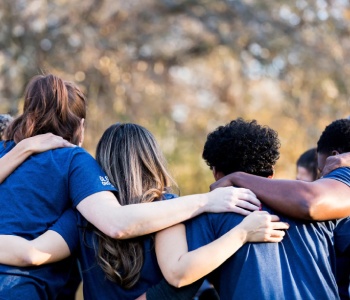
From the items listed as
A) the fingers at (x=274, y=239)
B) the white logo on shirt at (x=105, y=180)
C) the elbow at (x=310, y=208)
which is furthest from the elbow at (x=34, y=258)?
the elbow at (x=310, y=208)

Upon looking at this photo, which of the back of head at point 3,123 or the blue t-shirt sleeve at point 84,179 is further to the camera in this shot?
the back of head at point 3,123

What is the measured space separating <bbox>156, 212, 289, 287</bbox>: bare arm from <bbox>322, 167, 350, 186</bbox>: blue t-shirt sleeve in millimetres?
351

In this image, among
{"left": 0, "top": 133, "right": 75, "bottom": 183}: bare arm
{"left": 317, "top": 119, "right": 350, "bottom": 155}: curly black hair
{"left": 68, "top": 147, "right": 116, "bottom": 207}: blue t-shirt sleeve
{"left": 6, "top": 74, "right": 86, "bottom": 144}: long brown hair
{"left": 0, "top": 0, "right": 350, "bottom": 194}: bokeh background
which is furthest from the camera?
{"left": 0, "top": 0, "right": 350, "bottom": 194}: bokeh background

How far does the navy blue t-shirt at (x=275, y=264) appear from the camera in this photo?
2877mm

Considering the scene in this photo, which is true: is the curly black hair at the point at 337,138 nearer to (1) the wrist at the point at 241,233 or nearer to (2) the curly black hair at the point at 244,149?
(2) the curly black hair at the point at 244,149

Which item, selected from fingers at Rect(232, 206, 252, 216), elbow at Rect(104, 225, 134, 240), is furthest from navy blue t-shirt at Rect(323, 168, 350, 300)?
elbow at Rect(104, 225, 134, 240)

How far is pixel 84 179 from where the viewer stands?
3.11 metres

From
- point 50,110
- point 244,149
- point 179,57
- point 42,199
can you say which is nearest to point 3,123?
point 50,110

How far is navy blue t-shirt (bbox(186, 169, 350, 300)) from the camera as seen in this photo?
2877 mm

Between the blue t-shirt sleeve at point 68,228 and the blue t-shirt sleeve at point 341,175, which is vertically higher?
the blue t-shirt sleeve at point 341,175

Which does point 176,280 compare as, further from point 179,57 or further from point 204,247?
point 179,57

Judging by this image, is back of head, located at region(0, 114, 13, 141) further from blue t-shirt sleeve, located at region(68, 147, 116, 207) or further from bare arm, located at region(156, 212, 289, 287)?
bare arm, located at region(156, 212, 289, 287)

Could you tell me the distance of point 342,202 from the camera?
305 centimetres

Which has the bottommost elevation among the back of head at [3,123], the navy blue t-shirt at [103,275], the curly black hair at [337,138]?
the navy blue t-shirt at [103,275]
